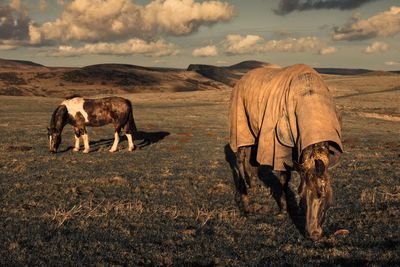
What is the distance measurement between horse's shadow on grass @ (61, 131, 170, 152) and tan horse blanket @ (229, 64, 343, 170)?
12991mm

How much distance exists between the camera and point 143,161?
56.6 feet

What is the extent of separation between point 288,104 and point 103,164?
10479mm

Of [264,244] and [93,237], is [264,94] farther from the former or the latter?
[93,237]

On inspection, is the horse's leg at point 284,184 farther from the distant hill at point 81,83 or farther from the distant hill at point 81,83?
the distant hill at point 81,83

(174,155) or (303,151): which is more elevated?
(303,151)

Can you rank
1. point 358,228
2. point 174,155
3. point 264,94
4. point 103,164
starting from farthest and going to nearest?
point 174,155 → point 103,164 → point 264,94 → point 358,228

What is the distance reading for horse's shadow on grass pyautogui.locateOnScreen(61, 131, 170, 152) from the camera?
72.4ft

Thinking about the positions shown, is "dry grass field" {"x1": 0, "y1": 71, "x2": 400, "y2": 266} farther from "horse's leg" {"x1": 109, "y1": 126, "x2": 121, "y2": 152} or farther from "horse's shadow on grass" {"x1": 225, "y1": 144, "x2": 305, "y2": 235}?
"horse's leg" {"x1": 109, "y1": 126, "x2": 121, "y2": 152}

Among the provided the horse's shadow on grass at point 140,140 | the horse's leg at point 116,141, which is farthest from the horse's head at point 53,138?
the horse's leg at point 116,141

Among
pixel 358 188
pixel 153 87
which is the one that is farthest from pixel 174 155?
pixel 153 87

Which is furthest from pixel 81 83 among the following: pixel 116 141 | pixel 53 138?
pixel 53 138

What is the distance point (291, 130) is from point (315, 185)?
1.52 meters

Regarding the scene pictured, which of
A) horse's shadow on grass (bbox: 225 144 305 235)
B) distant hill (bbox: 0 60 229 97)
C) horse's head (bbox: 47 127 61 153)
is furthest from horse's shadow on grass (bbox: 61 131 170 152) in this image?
distant hill (bbox: 0 60 229 97)

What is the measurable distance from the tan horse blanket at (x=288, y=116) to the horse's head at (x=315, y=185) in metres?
0.20
